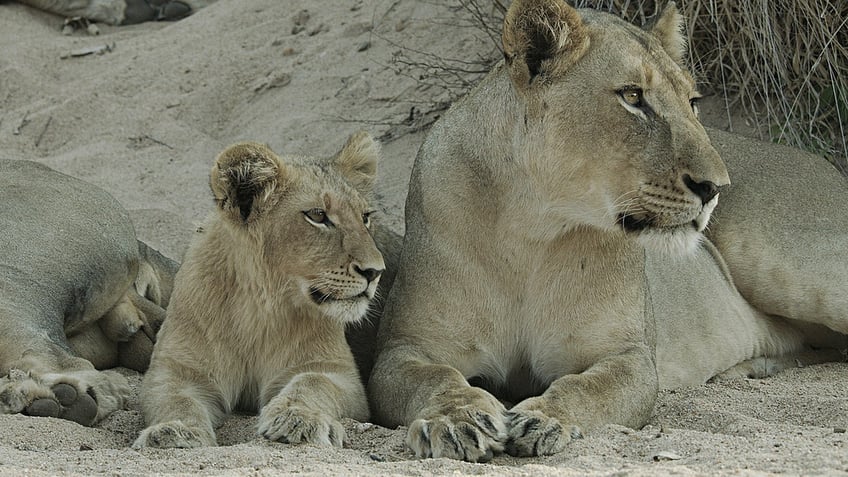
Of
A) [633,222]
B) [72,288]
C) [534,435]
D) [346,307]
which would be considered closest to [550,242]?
[633,222]

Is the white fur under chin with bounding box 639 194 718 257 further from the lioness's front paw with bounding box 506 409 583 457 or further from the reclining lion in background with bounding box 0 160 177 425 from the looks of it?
the reclining lion in background with bounding box 0 160 177 425

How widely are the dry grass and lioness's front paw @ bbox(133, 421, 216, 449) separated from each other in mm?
3408

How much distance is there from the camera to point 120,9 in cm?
995

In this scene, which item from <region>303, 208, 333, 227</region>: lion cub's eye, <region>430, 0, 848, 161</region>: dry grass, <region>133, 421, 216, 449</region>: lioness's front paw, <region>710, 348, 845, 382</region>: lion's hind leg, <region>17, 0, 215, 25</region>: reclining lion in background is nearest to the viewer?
<region>133, 421, 216, 449</region>: lioness's front paw

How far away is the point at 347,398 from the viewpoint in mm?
4125

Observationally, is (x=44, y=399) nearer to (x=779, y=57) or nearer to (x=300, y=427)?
(x=300, y=427)

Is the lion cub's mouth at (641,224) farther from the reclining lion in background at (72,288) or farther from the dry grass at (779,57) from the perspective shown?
the dry grass at (779,57)

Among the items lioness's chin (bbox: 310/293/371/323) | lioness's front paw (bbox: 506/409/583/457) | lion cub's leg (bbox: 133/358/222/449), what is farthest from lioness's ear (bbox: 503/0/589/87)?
lion cub's leg (bbox: 133/358/222/449)

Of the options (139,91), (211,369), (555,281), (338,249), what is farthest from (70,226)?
(139,91)

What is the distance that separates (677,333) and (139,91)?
15.6ft

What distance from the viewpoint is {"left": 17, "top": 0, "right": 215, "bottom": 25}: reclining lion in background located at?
389 inches

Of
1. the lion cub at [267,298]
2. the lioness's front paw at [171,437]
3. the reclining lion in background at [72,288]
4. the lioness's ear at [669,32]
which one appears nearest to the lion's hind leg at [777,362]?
the lioness's ear at [669,32]

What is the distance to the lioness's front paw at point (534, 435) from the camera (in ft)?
11.5

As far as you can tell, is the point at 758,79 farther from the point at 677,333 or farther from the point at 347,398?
the point at 347,398
